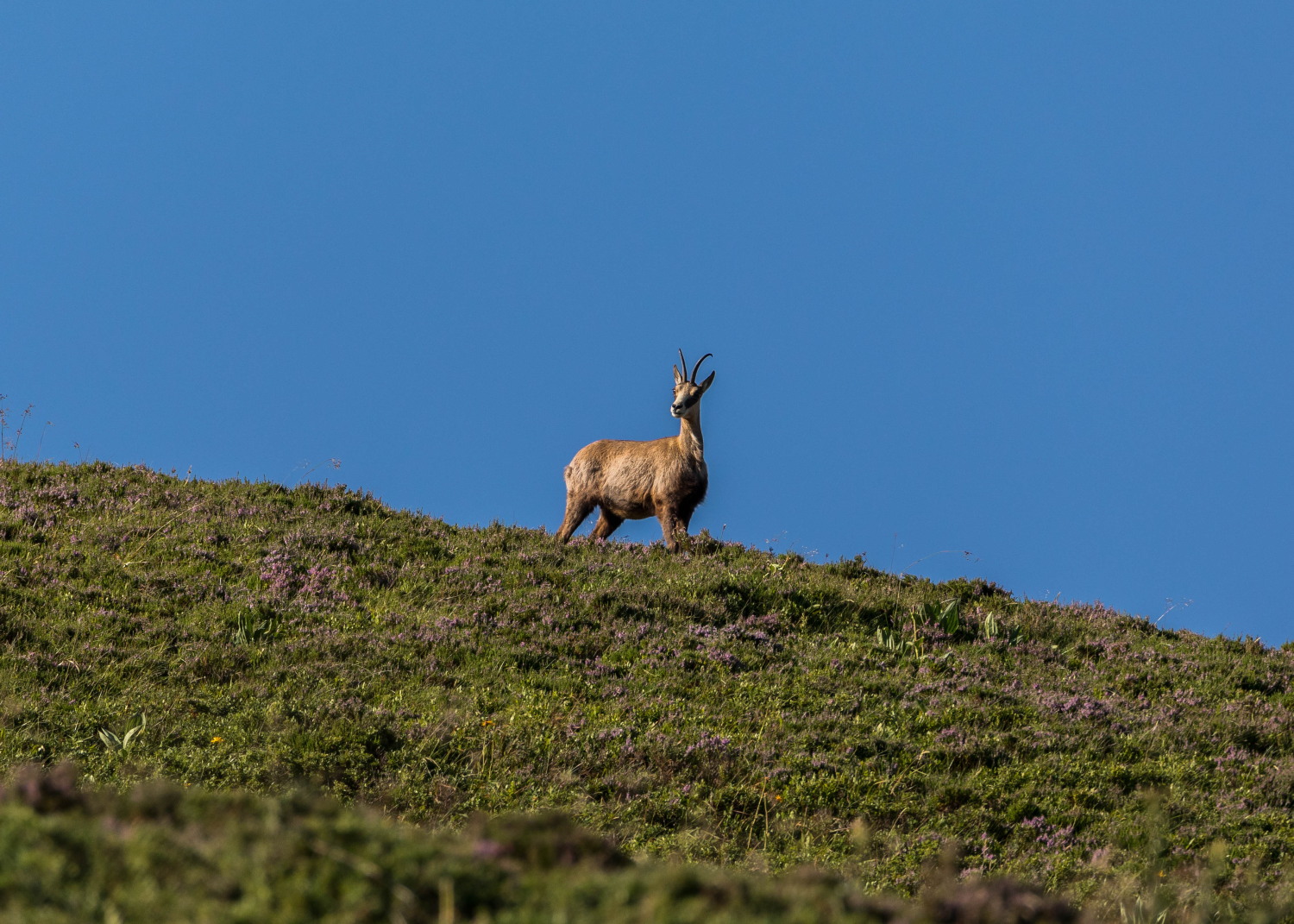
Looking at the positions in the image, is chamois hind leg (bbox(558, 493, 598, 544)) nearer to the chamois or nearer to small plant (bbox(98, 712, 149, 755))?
the chamois

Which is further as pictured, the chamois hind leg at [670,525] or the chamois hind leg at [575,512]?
the chamois hind leg at [575,512]

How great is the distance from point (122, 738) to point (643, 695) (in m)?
4.66

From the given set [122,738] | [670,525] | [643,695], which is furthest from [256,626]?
[670,525]

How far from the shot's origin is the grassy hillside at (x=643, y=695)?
27.6 ft

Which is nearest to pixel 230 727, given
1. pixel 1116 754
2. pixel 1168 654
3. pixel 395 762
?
pixel 395 762

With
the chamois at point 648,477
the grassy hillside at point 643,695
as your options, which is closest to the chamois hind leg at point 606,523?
the chamois at point 648,477

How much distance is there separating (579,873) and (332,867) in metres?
0.52

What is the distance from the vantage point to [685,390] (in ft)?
55.7

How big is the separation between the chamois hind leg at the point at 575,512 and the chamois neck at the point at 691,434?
1828 mm

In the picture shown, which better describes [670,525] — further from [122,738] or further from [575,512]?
[122,738]

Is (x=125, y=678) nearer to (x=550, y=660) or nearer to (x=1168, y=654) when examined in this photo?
(x=550, y=660)

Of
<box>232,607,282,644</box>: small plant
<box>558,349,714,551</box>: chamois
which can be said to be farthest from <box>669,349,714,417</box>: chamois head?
<box>232,607,282,644</box>: small plant

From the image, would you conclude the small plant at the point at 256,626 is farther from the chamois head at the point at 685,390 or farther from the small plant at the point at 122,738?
the chamois head at the point at 685,390

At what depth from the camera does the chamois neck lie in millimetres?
16688
